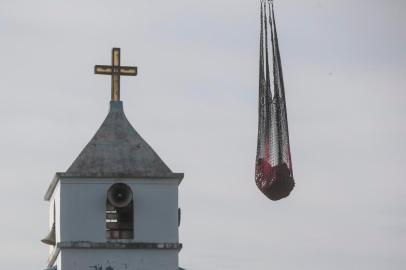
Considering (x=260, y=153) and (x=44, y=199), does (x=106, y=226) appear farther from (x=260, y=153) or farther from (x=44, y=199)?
(x=260, y=153)

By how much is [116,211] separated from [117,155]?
1.60 metres

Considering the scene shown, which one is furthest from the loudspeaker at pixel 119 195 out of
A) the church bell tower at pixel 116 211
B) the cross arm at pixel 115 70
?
the cross arm at pixel 115 70

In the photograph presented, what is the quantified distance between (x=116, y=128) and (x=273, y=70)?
9.35 metres

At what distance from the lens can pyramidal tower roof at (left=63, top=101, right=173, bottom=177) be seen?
6040cm

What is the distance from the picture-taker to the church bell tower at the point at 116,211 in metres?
59.7

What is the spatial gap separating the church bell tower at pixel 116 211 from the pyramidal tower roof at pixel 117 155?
0.03 m

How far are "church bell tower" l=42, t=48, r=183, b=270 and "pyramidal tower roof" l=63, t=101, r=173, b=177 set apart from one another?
0.03m

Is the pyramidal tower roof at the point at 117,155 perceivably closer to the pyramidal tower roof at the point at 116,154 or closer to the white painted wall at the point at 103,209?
the pyramidal tower roof at the point at 116,154

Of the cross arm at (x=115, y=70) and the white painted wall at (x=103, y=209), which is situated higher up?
the cross arm at (x=115, y=70)

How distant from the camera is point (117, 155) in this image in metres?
60.9

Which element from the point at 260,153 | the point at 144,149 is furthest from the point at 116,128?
the point at 260,153

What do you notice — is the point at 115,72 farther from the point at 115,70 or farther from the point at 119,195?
the point at 119,195

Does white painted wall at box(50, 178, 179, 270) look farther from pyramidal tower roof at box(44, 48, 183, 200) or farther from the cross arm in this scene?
the cross arm

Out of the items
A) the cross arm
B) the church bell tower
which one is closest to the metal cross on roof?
the cross arm
